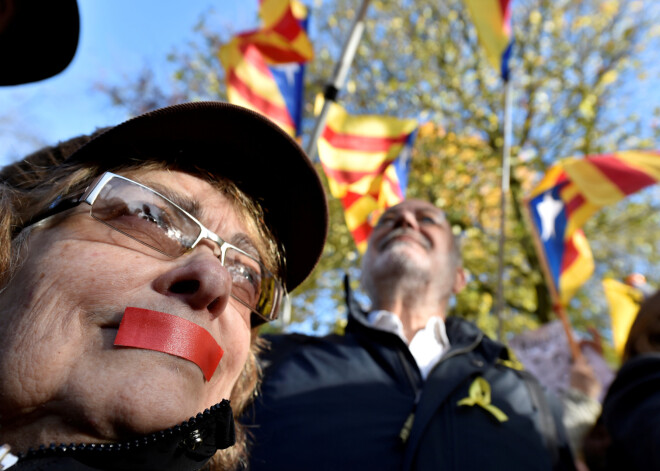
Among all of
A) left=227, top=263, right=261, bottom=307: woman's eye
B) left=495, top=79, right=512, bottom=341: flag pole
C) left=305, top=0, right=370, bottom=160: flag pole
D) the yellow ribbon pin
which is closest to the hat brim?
left=227, top=263, right=261, bottom=307: woman's eye

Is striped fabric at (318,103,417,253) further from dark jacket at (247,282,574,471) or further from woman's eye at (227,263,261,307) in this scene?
woman's eye at (227,263,261,307)

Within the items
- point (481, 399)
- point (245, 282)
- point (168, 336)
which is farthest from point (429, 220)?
point (168, 336)

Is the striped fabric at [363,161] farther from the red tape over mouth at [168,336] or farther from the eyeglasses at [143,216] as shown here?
the red tape over mouth at [168,336]

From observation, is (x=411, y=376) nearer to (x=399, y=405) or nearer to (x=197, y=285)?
(x=399, y=405)

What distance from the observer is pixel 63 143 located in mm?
1371

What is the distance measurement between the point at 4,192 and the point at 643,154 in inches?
201

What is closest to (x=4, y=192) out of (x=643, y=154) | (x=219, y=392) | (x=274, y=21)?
(x=219, y=392)

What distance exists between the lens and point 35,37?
1348mm

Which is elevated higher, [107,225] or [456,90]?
[107,225]

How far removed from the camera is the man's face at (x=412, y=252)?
292cm

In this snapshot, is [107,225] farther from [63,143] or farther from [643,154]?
[643,154]

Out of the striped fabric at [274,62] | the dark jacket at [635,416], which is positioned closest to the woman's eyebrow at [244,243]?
the dark jacket at [635,416]

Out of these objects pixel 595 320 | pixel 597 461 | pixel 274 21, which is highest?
pixel 274 21

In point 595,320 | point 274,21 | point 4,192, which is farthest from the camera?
point 595,320
